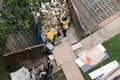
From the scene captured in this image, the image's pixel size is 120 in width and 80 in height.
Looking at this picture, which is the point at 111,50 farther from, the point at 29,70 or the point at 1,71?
the point at 1,71

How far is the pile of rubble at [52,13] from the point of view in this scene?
1708 cm

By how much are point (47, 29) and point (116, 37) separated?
3324mm

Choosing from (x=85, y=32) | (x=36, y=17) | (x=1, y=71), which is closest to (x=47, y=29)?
(x=36, y=17)

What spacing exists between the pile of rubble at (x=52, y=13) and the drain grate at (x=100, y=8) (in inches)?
45.2

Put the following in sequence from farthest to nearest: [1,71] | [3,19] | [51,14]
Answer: [51,14] < [1,71] < [3,19]

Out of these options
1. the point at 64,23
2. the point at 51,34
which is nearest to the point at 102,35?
the point at 64,23

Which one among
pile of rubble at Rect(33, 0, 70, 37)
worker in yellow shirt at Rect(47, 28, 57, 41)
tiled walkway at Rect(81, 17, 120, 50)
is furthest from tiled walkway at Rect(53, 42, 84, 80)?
pile of rubble at Rect(33, 0, 70, 37)

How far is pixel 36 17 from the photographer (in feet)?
55.7

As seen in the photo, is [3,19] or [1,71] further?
[1,71]

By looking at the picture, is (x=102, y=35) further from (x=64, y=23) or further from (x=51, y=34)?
(x=51, y=34)

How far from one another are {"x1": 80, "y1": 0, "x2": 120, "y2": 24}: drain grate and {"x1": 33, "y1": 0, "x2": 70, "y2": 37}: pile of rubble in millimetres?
1148

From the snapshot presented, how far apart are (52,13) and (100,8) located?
245cm

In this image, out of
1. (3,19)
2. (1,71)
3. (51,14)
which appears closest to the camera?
(3,19)

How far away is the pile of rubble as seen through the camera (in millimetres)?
17078
